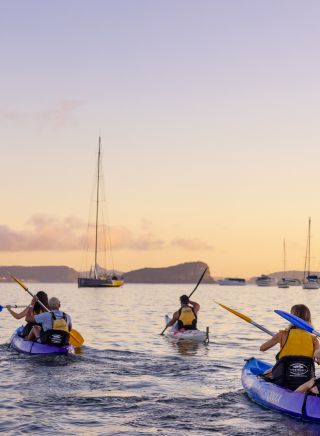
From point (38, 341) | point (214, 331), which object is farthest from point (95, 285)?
point (38, 341)

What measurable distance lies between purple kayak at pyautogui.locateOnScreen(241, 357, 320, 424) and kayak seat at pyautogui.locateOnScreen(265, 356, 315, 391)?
0.15 metres

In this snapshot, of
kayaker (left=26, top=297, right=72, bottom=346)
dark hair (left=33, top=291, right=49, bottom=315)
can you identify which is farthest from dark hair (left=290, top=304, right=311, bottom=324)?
dark hair (left=33, top=291, right=49, bottom=315)

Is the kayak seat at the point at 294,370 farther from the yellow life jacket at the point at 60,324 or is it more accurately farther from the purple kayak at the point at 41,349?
the purple kayak at the point at 41,349

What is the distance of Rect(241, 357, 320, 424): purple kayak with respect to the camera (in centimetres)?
1091

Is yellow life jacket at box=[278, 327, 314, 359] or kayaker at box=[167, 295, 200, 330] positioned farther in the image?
kayaker at box=[167, 295, 200, 330]

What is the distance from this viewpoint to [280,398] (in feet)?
38.1

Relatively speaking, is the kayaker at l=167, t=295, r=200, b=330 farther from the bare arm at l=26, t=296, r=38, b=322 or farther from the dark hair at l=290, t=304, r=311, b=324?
the dark hair at l=290, t=304, r=311, b=324

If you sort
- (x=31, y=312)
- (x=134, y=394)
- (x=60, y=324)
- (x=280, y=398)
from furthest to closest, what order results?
1. (x=31, y=312)
2. (x=60, y=324)
3. (x=134, y=394)
4. (x=280, y=398)

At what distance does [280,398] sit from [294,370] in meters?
0.58

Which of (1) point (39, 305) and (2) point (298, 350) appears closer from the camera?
(2) point (298, 350)

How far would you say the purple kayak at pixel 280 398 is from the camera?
10906mm

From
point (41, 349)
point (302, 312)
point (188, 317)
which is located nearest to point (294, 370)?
point (302, 312)

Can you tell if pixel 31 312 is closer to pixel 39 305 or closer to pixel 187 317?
pixel 39 305

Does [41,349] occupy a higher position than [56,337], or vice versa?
[56,337]
